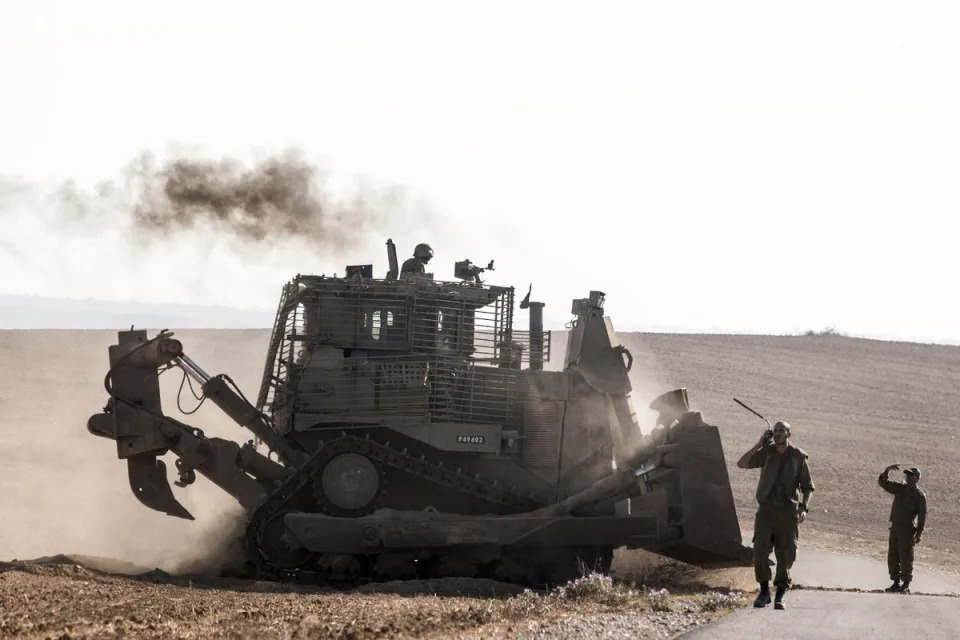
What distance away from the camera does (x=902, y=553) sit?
62.8 ft

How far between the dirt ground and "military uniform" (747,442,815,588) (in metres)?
→ 0.79

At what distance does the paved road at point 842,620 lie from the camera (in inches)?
495

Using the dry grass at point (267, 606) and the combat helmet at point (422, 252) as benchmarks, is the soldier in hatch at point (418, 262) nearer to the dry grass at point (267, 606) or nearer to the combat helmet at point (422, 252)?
the combat helmet at point (422, 252)

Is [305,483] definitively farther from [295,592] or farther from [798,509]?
[798,509]

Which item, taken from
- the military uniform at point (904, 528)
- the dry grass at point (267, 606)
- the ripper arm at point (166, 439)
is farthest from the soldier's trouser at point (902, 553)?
the ripper arm at point (166, 439)

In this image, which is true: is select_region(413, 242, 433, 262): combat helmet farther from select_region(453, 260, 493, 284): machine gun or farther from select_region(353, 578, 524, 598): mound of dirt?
select_region(353, 578, 524, 598): mound of dirt

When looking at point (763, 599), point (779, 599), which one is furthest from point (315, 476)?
point (779, 599)

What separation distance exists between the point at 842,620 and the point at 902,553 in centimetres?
594

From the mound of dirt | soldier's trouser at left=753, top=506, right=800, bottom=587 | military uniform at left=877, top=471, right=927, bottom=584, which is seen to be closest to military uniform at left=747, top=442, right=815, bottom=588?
soldier's trouser at left=753, top=506, right=800, bottom=587

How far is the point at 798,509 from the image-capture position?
48.3ft

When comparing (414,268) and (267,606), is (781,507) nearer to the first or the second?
(267,606)

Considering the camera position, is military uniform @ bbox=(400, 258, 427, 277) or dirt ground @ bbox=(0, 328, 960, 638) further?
military uniform @ bbox=(400, 258, 427, 277)

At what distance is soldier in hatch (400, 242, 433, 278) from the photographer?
71.5 ft

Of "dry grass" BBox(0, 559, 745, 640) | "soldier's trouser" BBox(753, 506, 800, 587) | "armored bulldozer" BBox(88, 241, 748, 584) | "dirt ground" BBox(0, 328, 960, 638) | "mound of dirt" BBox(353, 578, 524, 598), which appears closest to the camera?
"dry grass" BBox(0, 559, 745, 640)
